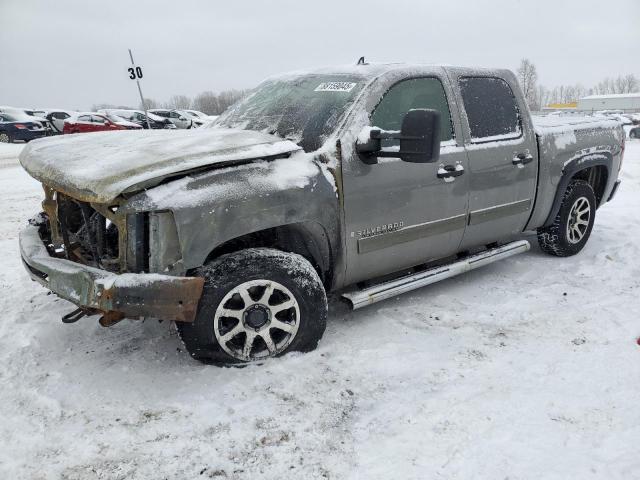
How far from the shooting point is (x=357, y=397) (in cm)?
276

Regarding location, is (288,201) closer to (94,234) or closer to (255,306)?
(255,306)

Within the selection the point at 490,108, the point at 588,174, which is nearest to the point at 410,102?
the point at 490,108

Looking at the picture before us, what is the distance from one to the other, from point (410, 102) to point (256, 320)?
6.01ft

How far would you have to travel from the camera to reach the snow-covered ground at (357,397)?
2.27 meters

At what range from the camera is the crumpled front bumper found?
99.8 inches

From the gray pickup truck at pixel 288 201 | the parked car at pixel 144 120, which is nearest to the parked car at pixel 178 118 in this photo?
the parked car at pixel 144 120

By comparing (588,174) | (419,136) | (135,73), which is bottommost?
(588,174)

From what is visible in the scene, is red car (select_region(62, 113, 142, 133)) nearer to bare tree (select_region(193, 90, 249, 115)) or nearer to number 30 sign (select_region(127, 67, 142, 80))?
number 30 sign (select_region(127, 67, 142, 80))

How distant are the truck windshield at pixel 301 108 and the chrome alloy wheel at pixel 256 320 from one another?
92 cm

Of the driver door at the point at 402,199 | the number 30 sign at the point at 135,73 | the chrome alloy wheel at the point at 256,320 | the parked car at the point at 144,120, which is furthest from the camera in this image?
the parked car at the point at 144,120

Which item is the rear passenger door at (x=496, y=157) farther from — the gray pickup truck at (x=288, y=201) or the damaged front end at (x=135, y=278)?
the damaged front end at (x=135, y=278)

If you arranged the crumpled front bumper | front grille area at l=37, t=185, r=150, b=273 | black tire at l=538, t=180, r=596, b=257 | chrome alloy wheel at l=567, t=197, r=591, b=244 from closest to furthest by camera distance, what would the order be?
the crumpled front bumper < front grille area at l=37, t=185, r=150, b=273 < black tire at l=538, t=180, r=596, b=257 < chrome alloy wheel at l=567, t=197, r=591, b=244

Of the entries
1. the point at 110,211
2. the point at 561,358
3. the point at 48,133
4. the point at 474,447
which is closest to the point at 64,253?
the point at 110,211

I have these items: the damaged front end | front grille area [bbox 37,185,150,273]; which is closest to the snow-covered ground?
the damaged front end
